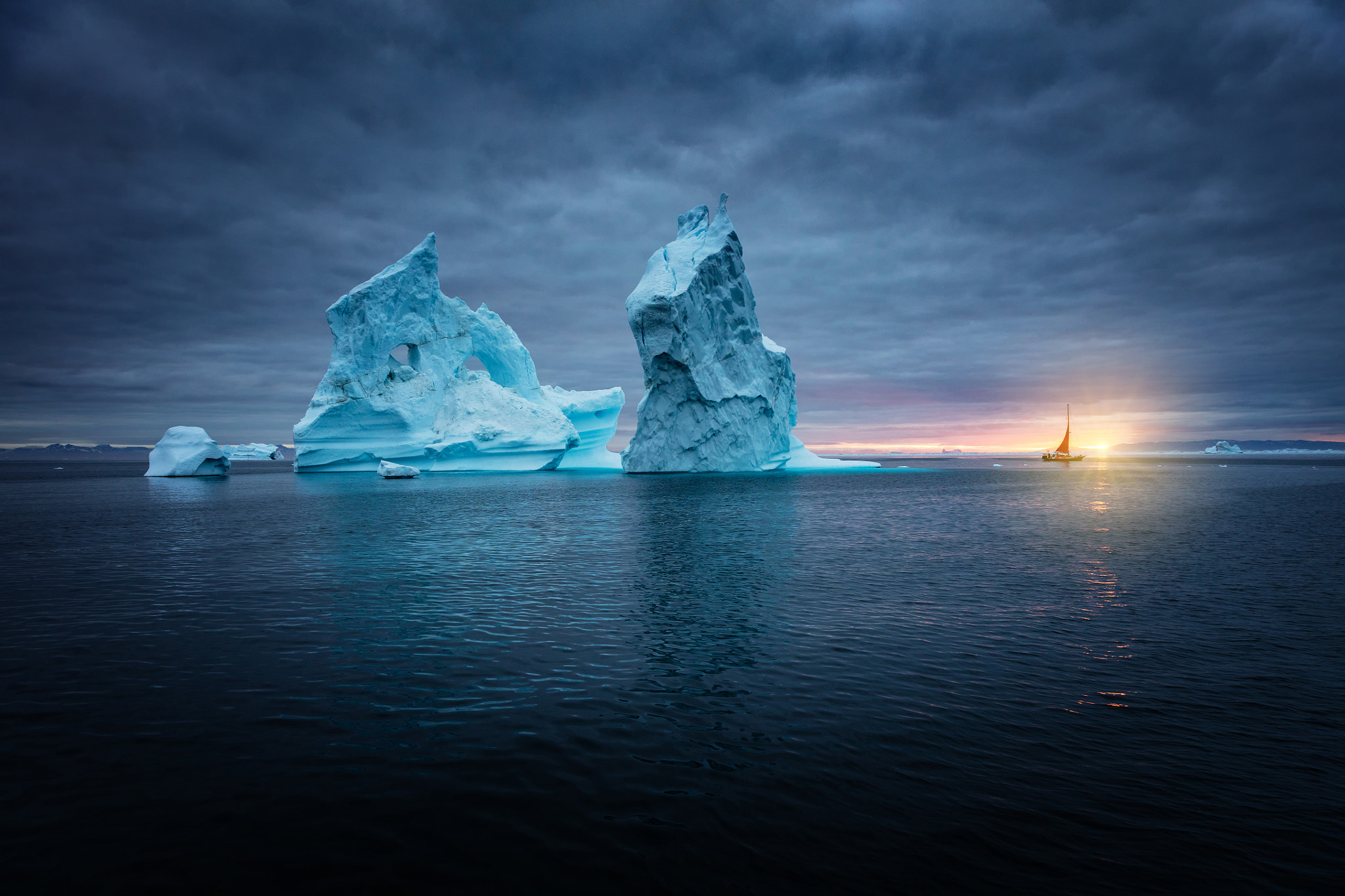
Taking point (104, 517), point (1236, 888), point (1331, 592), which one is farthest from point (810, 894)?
point (104, 517)

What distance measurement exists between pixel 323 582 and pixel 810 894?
40.8 feet

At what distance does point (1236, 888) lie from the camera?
4043 millimetres

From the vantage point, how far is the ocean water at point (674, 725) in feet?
14.1

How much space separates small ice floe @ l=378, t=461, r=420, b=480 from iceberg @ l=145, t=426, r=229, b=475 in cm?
1555

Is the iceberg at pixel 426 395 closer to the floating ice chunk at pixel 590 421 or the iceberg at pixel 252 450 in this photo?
the floating ice chunk at pixel 590 421

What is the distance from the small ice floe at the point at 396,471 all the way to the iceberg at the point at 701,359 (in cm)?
1790

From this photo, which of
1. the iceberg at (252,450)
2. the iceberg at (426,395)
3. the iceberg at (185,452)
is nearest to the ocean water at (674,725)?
the iceberg at (426,395)

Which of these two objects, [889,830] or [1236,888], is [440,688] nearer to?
[889,830]

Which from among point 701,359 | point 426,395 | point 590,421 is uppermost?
point 701,359

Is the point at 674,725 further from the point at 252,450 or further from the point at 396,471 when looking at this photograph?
the point at 252,450

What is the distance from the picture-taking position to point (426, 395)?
5603cm

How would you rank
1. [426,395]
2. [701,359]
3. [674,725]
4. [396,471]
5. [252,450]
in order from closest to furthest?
[674,725] → [701,359] → [396,471] → [426,395] → [252,450]

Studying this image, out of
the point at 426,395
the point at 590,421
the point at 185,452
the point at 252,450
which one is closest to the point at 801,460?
the point at 590,421

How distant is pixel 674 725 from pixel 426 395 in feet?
179
